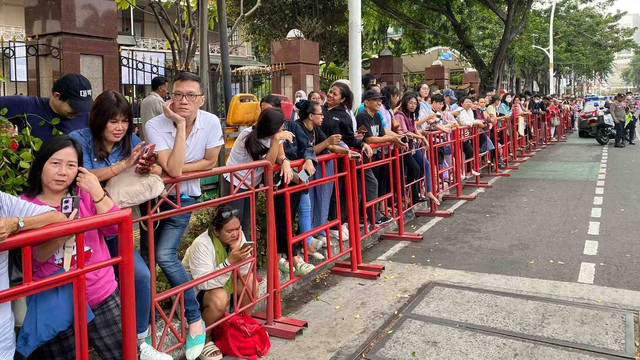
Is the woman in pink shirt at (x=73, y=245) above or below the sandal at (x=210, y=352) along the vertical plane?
above

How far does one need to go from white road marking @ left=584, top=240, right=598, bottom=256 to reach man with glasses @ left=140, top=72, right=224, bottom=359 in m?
4.43

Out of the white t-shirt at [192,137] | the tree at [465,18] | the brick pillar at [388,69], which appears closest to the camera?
the white t-shirt at [192,137]

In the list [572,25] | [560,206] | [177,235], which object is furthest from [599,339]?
[572,25]

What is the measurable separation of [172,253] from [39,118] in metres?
1.45

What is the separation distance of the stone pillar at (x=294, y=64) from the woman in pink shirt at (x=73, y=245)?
30.5 ft

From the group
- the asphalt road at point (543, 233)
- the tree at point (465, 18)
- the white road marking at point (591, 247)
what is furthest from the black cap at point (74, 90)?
the tree at point (465, 18)

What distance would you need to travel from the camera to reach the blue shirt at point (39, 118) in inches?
159

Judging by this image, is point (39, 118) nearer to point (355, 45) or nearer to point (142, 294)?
point (142, 294)

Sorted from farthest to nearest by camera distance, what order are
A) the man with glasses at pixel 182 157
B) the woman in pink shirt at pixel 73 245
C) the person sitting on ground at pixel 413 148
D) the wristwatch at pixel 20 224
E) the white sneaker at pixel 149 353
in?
the person sitting on ground at pixel 413 148
the man with glasses at pixel 182 157
the white sneaker at pixel 149 353
the woman in pink shirt at pixel 73 245
the wristwatch at pixel 20 224

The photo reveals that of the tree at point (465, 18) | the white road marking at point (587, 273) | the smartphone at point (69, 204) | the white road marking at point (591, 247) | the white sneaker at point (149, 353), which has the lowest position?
the white road marking at point (587, 273)

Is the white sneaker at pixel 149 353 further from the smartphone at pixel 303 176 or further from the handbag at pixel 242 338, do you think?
the smartphone at pixel 303 176

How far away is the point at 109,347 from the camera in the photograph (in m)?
2.91

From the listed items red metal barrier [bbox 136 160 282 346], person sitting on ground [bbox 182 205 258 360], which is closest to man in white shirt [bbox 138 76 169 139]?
red metal barrier [bbox 136 160 282 346]

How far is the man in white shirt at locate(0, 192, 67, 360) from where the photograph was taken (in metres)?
2.35
